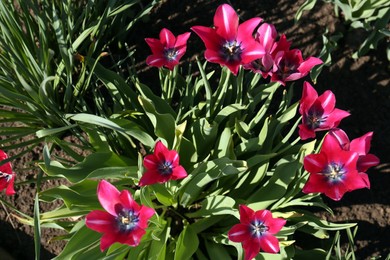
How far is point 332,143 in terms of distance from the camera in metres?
1.21

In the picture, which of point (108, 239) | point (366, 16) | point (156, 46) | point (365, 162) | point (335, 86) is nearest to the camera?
point (108, 239)

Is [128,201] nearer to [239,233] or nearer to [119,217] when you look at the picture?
[119,217]

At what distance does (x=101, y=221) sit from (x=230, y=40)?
0.58 meters

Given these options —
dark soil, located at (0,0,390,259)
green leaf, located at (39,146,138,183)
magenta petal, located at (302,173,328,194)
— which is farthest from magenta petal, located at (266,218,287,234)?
dark soil, located at (0,0,390,259)

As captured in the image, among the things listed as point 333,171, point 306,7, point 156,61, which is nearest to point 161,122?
point 156,61

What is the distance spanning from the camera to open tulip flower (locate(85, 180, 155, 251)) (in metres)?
1.16

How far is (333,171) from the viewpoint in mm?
1216

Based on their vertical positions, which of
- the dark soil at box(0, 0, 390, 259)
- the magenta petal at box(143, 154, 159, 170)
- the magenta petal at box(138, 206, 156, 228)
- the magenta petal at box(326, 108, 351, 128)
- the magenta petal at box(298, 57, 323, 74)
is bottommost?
the dark soil at box(0, 0, 390, 259)

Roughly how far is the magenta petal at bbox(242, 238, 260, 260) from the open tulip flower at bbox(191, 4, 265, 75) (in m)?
0.43

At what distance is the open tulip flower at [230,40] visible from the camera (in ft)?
3.94

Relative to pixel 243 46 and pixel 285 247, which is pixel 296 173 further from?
pixel 243 46

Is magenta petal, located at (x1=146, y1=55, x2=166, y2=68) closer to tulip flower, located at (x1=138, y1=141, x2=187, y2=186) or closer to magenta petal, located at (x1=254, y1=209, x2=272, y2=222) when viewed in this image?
tulip flower, located at (x1=138, y1=141, x2=187, y2=186)

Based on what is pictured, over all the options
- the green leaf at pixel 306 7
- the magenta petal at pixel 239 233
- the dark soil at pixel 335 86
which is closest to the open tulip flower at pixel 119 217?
the magenta petal at pixel 239 233

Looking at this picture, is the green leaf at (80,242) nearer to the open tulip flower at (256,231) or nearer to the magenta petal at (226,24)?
the open tulip flower at (256,231)
